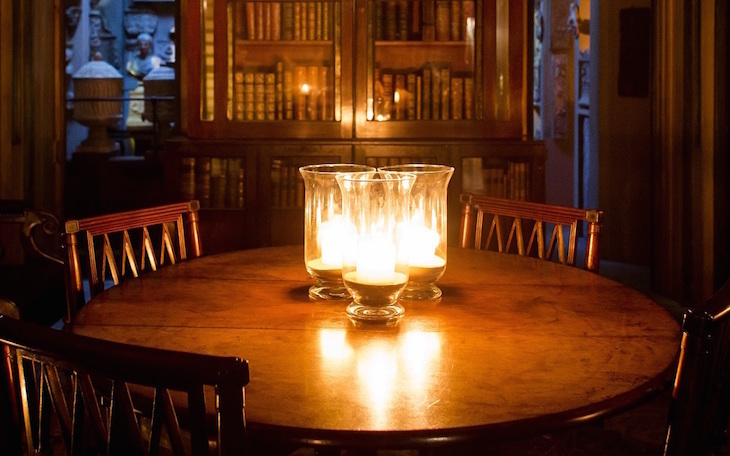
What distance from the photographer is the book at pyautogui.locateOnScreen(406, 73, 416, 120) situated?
168 inches

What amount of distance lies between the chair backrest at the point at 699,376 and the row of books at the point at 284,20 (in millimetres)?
3341

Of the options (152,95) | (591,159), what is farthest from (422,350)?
(152,95)

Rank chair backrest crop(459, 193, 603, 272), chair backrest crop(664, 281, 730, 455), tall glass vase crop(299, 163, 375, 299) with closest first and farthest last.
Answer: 1. chair backrest crop(664, 281, 730, 455)
2. tall glass vase crop(299, 163, 375, 299)
3. chair backrest crop(459, 193, 603, 272)

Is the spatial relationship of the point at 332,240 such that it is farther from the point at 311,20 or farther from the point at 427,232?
the point at 311,20

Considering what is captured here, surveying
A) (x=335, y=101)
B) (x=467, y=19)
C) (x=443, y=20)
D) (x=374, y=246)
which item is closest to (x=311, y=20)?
(x=335, y=101)

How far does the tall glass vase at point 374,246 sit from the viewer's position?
4.93 feet

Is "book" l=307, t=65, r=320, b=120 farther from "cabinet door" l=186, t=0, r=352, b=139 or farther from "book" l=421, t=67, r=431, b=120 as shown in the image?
"book" l=421, t=67, r=431, b=120

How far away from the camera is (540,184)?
4.14m

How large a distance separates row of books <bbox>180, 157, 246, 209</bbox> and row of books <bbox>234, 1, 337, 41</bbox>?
616 mm

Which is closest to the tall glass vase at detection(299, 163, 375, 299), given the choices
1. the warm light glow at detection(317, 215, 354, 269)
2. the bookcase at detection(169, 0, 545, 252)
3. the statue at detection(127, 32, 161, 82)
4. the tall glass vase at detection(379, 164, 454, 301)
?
the warm light glow at detection(317, 215, 354, 269)

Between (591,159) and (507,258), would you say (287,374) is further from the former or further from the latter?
(591,159)

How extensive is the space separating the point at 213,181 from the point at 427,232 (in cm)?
259

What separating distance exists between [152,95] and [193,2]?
11.1ft

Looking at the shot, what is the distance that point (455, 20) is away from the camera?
425 cm
